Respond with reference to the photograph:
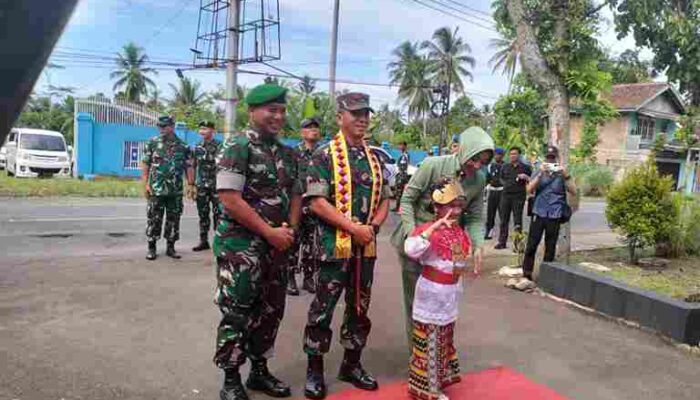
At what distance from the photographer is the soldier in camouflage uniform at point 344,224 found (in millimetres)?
3338

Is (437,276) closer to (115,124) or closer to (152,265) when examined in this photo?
(152,265)

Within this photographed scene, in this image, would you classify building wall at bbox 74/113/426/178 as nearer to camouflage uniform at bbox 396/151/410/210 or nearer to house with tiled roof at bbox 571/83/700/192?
camouflage uniform at bbox 396/151/410/210

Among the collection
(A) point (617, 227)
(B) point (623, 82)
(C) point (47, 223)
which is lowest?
(C) point (47, 223)

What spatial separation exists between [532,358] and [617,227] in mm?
3893

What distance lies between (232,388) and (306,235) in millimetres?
1562

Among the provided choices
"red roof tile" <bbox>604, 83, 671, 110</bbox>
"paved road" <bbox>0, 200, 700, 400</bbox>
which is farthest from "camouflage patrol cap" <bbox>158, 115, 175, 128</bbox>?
"red roof tile" <bbox>604, 83, 671, 110</bbox>

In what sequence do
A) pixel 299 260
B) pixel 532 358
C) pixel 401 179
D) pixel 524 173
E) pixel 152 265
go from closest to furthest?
1. pixel 532 358
2. pixel 299 260
3. pixel 152 265
4. pixel 524 173
5. pixel 401 179

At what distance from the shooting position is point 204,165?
7.18 meters

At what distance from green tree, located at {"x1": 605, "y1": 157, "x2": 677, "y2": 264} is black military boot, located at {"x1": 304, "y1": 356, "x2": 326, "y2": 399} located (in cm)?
531

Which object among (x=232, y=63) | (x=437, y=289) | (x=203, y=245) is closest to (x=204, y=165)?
(x=203, y=245)

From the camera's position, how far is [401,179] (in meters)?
14.0

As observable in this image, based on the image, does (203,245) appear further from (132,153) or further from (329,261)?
(132,153)

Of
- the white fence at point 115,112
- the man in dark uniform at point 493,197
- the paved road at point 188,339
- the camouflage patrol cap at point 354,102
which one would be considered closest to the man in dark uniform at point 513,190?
the man in dark uniform at point 493,197

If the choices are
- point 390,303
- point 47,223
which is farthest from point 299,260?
point 47,223
